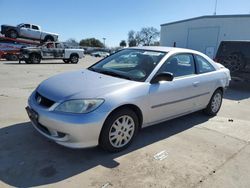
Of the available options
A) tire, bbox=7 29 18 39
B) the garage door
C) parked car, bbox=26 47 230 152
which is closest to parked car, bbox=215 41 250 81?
parked car, bbox=26 47 230 152

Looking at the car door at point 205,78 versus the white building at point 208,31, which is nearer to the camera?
the car door at point 205,78

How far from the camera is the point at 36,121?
3295 mm

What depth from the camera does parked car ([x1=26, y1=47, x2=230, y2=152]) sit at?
9.84ft

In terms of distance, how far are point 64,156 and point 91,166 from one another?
0.46m

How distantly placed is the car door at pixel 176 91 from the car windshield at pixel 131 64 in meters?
0.21

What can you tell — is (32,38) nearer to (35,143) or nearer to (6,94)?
(6,94)

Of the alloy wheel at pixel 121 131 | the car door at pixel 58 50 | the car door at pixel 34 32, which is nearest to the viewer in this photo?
the alloy wheel at pixel 121 131

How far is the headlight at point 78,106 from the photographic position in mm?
2980

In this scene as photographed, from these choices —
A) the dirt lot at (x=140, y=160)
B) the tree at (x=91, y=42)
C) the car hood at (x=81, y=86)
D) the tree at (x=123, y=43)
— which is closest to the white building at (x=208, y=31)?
the dirt lot at (x=140, y=160)

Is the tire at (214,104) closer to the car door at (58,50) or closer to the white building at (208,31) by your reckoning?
the car door at (58,50)

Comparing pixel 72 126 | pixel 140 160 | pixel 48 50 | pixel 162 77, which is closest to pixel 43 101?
pixel 72 126

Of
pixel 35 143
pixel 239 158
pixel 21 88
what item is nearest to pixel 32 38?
pixel 21 88

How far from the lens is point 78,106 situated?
118 inches

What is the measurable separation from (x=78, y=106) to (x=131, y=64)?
161cm
